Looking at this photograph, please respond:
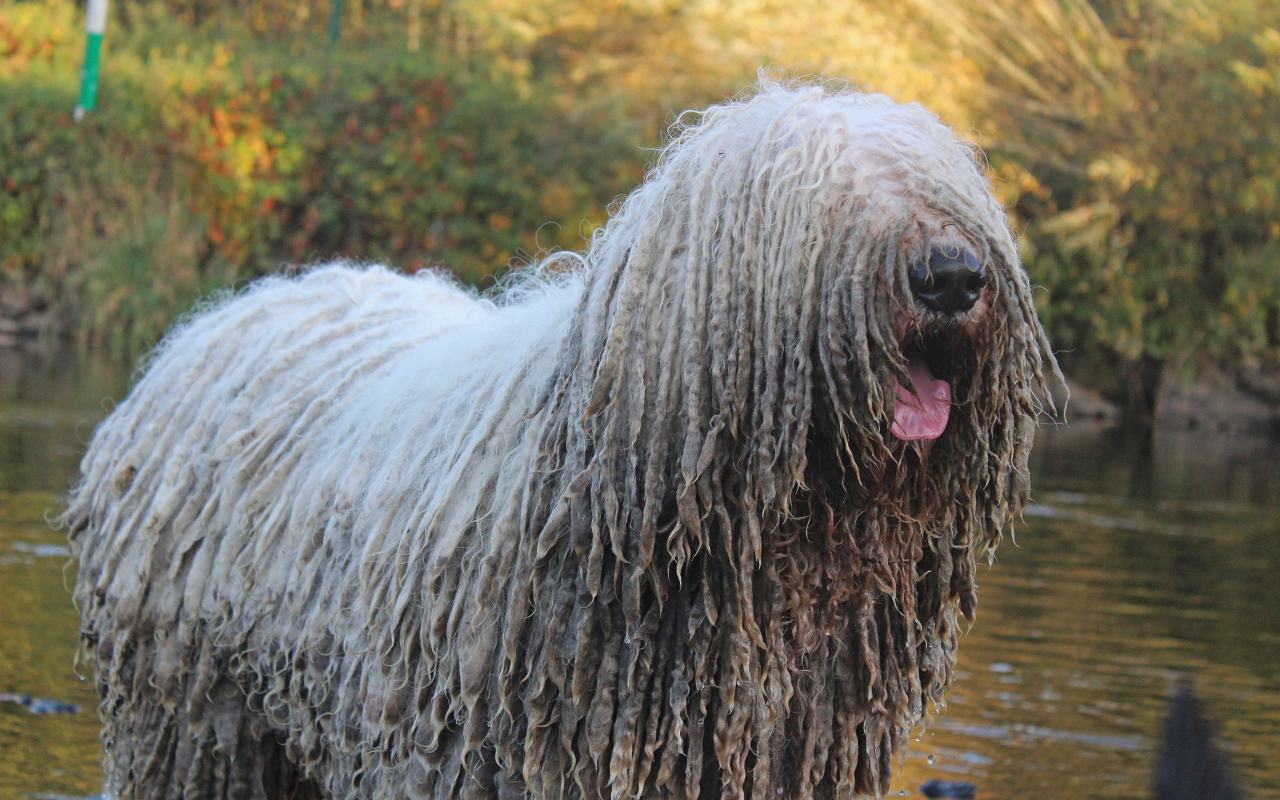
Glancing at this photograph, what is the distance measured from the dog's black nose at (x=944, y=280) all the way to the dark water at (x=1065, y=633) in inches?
70.5

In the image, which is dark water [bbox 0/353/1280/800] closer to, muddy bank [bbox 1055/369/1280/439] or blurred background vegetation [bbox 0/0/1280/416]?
muddy bank [bbox 1055/369/1280/439]

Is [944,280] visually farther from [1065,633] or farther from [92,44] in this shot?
[92,44]

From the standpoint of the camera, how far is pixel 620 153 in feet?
75.6

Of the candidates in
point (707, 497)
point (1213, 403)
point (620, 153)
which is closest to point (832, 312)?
point (707, 497)

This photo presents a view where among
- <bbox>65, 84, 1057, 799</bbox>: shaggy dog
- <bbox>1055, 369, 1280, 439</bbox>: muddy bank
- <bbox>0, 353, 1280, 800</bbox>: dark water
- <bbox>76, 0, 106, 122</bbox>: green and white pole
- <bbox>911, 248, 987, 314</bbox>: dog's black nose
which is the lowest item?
<bbox>0, 353, 1280, 800</bbox>: dark water

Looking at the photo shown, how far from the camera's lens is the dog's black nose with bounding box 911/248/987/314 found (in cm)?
348

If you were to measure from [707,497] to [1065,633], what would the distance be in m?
6.41

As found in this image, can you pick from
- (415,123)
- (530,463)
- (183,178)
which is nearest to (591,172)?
(415,123)

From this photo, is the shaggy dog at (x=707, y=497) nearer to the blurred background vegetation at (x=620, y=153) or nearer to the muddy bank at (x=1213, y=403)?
the blurred background vegetation at (x=620, y=153)

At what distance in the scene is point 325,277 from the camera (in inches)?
216

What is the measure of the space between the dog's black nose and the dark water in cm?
179

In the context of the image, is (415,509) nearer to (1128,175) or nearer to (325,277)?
(325,277)

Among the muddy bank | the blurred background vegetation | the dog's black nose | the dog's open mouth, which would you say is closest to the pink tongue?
the dog's open mouth

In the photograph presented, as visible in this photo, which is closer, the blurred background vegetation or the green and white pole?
the green and white pole
